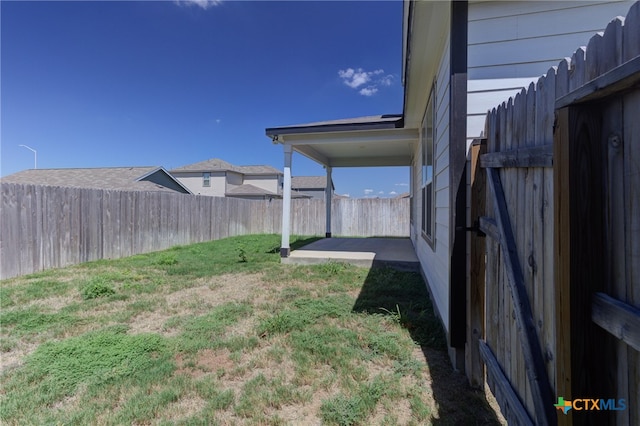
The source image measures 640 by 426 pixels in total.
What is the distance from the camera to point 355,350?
8.91ft

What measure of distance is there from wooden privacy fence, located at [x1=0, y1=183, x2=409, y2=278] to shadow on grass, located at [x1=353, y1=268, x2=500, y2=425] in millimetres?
6815

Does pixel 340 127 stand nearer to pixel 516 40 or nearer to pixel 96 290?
pixel 516 40

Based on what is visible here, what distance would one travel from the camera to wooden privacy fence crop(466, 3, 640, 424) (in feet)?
2.62

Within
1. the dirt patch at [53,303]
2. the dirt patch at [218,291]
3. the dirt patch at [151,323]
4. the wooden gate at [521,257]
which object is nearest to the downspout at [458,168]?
the wooden gate at [521,257]

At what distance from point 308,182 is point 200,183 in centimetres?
1240

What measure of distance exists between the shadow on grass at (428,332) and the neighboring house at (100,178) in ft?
49.2

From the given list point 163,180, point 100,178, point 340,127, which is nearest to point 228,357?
point 340,127

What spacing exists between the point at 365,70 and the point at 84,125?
1751 cm

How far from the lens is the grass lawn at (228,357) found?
1.95m

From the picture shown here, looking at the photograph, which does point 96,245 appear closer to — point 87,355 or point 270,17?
point 87,355

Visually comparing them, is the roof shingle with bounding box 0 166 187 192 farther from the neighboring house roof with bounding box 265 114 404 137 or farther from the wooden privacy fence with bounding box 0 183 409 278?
the neighboring house roof with bounding box 265 114 404 137

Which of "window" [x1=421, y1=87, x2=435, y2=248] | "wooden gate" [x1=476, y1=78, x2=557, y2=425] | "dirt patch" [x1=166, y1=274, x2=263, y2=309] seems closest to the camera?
"wooden gate" [x1=476, y1=78, x2=557, y2=425]

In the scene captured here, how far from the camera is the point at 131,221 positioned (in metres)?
8.71

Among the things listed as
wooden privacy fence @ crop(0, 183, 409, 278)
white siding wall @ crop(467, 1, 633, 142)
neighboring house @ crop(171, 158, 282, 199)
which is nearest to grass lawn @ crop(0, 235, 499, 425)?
wooden privacy fence @ crop(0, 183, 409, 278)
